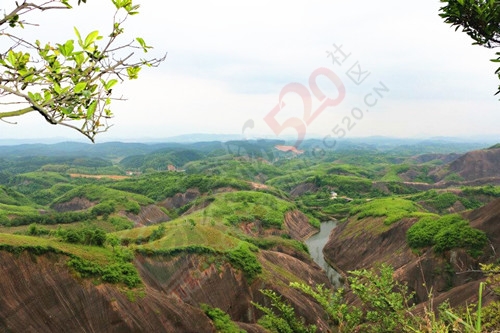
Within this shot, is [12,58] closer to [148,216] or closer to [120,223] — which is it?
[120,223]

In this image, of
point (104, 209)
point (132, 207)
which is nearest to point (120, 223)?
point (104, 209)

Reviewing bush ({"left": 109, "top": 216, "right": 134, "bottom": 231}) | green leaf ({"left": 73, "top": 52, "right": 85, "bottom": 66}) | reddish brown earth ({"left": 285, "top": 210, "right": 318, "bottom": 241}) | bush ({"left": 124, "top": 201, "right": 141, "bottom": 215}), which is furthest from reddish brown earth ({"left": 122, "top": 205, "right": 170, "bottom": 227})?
green leaf ({"left": 73, "top": 52, "right": 85, "bottom": 66})

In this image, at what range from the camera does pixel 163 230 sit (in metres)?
35.9

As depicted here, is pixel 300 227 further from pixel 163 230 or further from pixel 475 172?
pixel 475 172

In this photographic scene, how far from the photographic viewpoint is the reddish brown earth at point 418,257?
101 feet

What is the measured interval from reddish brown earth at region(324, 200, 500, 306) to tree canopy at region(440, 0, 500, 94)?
65.8 feet

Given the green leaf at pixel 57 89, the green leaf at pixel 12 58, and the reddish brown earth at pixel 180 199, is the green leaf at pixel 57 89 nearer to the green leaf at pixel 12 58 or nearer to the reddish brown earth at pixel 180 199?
the green leaf at pixel 12 58

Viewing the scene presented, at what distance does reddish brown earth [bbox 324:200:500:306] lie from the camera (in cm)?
3066

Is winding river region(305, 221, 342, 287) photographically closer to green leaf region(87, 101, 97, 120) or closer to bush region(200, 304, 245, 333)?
bush region(200, 304, 245, 333)

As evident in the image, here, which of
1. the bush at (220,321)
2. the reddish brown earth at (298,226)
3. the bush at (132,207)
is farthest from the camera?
the bush at (132,207)

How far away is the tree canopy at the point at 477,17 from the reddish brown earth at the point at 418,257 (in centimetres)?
2007

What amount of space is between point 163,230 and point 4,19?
34599 mm

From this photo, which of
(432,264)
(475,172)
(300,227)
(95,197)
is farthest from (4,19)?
(475,172)

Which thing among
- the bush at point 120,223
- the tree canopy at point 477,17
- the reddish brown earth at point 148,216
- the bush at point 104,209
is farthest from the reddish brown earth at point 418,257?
the bush at point 104,209
